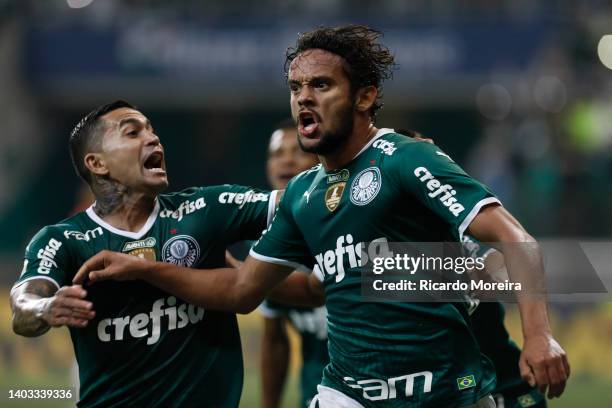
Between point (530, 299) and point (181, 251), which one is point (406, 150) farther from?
point (181, 251)

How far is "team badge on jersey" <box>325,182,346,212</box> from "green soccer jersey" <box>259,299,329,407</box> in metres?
2.37

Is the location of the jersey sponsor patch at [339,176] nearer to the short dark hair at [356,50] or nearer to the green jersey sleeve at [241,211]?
the short dark hair at [356,50]

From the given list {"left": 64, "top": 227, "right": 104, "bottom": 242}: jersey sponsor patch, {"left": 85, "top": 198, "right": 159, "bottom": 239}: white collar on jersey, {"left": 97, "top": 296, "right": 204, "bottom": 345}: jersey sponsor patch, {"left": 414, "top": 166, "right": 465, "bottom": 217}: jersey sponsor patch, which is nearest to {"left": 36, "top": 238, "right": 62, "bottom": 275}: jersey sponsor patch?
{"left": 64, "top": 227, "right": 104, "bottom": 242}: jersey sponsor patch

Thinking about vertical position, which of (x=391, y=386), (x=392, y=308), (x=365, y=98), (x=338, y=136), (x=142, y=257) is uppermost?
(x=365, y=98)

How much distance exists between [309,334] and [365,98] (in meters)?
2.71

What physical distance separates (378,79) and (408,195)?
0.77 meters

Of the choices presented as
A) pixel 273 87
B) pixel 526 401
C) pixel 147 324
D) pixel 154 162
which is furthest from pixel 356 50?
pixel 273 87

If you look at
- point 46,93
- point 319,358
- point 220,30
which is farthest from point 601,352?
point 46,93

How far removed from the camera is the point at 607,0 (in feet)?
63.6

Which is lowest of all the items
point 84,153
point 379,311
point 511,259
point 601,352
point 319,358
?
point 601,352

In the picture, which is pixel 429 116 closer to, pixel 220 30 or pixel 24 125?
pixel 220 30

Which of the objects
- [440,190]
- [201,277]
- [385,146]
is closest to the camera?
[440,190]

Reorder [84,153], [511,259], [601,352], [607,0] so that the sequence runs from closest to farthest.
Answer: [511,259]
[84,153]
[601,352]
[607,0]

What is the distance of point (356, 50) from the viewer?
5047mm
